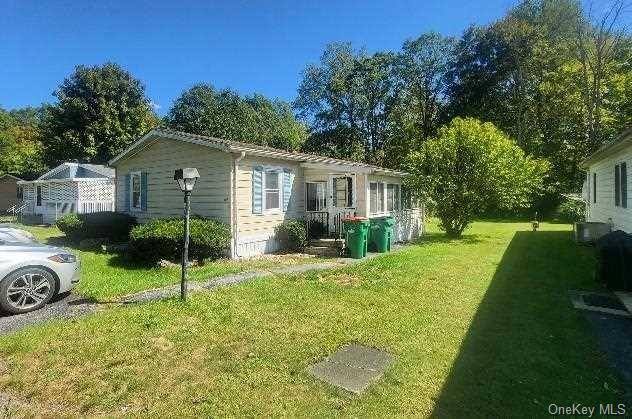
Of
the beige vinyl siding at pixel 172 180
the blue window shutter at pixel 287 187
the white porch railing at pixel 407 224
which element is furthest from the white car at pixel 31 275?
the white porch railing at pixel 407 224

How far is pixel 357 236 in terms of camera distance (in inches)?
458

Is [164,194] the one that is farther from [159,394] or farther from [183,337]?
[159,394]

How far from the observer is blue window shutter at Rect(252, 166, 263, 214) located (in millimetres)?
11820

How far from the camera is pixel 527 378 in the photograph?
392 cm

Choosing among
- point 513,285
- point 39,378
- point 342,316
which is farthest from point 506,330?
point 39,378

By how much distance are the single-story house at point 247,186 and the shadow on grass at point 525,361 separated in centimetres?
697

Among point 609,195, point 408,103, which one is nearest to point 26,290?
point 609,195

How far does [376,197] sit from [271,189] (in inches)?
176

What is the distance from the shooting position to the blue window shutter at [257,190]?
11820mm

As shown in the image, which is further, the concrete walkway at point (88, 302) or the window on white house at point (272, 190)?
the window on white house at point (272, 190)

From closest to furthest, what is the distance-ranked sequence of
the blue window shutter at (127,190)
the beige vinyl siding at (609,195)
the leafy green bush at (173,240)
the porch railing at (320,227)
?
the beige vinyl siding at (609,195)
the leafy green bush at (173,240)
the porch railing at (320,227)
the blue window shutter at (127,190)

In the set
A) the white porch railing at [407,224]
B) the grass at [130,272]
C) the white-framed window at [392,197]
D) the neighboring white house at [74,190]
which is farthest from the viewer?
the neighboring white house at [74,190]

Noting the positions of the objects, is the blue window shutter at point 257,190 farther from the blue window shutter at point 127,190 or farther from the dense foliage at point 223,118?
the dense foliage at point 223,118

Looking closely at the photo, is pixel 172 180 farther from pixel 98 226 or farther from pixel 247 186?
pixel 247 186
